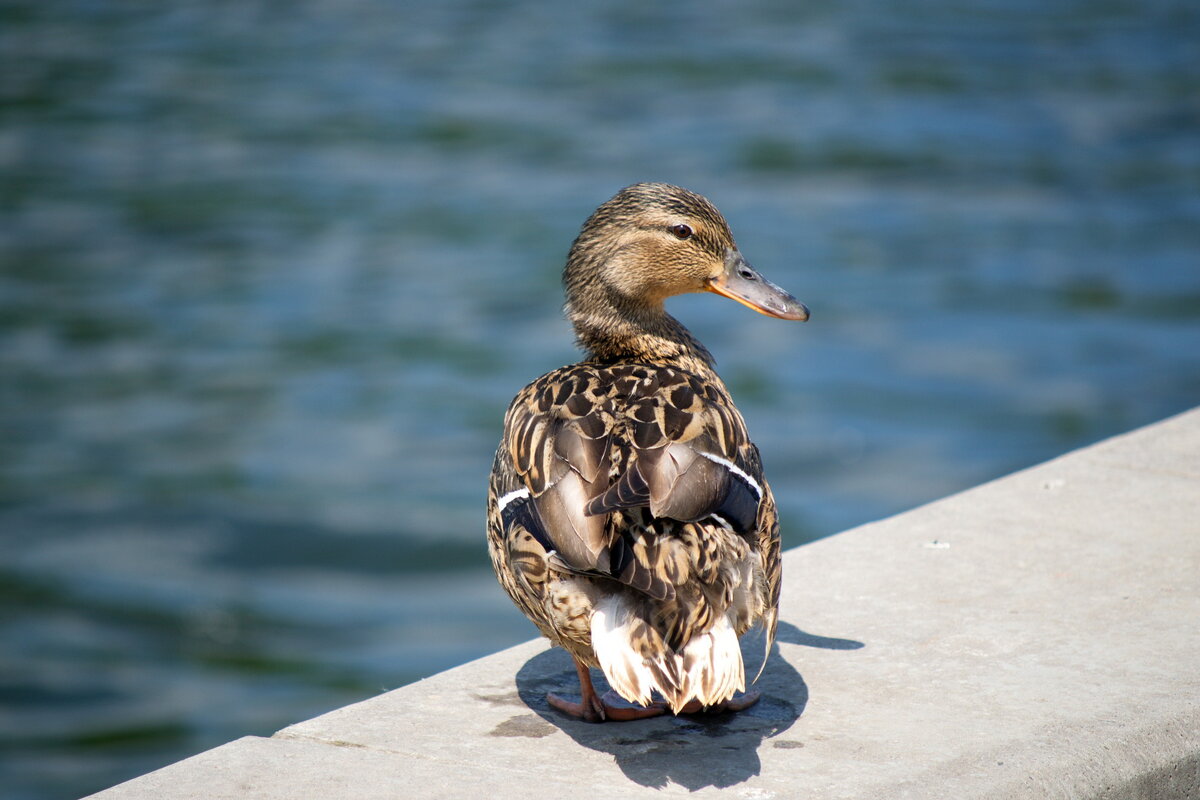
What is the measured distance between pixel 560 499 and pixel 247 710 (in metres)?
4.28

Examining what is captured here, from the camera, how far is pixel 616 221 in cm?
435

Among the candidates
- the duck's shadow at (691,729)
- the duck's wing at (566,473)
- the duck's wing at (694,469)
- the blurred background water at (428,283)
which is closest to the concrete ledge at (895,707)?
the duck's shadow at (691,729)

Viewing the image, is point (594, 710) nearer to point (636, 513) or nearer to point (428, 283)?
point (636, 513)

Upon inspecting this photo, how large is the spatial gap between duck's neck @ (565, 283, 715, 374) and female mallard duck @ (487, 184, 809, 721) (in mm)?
297

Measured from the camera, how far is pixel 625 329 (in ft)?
14.3

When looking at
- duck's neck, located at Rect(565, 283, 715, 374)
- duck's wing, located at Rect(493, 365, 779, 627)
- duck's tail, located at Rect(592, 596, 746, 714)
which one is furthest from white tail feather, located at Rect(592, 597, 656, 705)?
duck's neck, located at Rect(565, 283, 715, 374)

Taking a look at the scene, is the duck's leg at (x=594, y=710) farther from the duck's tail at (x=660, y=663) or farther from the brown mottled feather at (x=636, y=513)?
the duck's tail at (x=660, y=663)

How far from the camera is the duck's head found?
4312mm

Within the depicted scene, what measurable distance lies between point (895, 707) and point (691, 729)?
46 cm

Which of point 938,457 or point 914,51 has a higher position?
point 914,51

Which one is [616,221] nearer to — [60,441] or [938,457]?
[938,457]

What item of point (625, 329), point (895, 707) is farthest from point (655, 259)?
point (895, 707)

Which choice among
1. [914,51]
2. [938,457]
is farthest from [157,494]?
[914,51]

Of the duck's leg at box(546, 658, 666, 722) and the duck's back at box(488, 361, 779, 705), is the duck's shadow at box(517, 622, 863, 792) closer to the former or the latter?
the duck's leg at box(546, 658, 666, 722)
